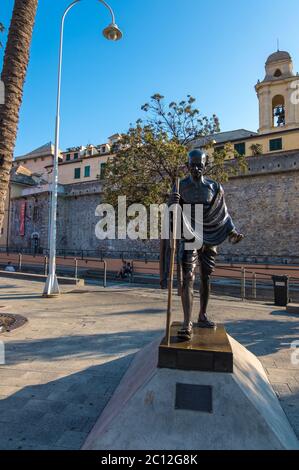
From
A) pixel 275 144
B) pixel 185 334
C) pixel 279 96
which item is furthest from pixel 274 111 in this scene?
pixel 185 334

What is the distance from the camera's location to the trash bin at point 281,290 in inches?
386

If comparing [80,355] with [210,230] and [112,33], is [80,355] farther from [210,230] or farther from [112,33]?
[112,33]

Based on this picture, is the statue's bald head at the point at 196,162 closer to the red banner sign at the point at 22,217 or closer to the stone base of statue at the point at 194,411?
the stone base of statue at the point at 194,411

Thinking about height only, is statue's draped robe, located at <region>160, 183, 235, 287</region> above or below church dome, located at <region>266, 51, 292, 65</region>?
below

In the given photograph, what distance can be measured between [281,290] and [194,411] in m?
8.37

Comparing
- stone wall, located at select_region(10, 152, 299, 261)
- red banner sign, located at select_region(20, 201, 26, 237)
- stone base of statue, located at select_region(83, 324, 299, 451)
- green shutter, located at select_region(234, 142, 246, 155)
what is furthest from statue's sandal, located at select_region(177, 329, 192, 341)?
red banner sign, located at select_region(20, 201, 26, 237)

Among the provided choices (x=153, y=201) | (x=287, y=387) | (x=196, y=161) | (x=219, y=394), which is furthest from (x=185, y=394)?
(x=153, y=201)

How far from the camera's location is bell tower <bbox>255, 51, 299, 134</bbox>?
31562mm

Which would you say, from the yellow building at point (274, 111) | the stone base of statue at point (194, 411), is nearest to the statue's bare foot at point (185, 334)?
the stone base of statue at point (194, 411)

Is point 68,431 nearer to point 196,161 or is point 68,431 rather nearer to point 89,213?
point 196,161

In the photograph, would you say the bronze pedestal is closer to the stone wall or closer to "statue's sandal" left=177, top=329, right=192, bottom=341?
"statue's sandal" left=177, top=329, right=192, bottom=341

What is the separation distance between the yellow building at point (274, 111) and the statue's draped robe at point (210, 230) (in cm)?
2725
